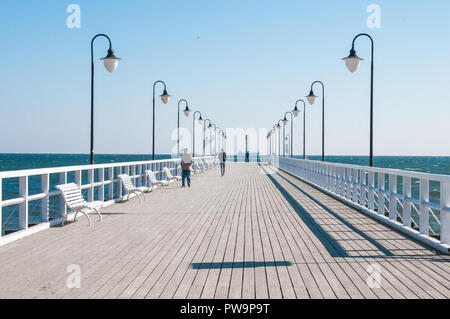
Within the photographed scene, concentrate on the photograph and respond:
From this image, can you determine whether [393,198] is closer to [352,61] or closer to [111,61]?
[352,61]

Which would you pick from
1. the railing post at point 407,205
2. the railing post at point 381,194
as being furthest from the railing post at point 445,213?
the railing post at point 381,194

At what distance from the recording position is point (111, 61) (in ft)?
39.0

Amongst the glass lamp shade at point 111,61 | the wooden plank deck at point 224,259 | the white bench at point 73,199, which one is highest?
the glass lamp shade at point 111,61

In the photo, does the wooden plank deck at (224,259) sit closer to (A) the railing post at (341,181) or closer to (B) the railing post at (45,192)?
(B) the railing post at (45,192)

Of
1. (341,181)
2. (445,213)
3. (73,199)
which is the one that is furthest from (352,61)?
(73,199)

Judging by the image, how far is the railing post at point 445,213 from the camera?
6.09 metres

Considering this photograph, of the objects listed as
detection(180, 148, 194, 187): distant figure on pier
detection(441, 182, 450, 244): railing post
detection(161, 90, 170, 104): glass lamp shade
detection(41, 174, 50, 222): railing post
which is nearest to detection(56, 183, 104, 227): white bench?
detection(41, 174, 50, 222): railing post

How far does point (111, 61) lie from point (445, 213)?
8895 millimetres

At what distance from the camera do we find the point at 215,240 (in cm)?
690

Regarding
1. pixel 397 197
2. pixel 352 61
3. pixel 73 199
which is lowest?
pixel 73 199

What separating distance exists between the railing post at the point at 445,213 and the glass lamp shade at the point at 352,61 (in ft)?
21.8
